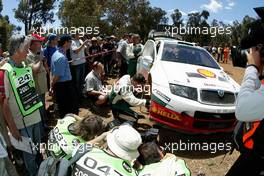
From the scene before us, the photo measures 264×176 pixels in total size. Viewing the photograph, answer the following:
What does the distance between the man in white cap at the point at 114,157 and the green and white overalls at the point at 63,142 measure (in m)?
0.85

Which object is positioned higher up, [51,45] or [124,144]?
[51,45]

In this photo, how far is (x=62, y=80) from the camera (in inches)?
249

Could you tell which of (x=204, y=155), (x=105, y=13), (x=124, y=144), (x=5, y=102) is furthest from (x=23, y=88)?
(x=105, y=13)

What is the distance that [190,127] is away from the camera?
20.2 feet

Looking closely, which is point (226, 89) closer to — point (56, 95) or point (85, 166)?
point (56, 95)

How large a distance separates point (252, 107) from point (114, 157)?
110 cm

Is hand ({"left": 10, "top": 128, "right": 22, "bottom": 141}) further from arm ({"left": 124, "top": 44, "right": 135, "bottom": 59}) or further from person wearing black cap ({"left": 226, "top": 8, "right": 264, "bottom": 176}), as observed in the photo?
arm ({"left": 124, "top": 44, "right": 135, "bottom": 59})

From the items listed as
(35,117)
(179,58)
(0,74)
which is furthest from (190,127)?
(0,74)

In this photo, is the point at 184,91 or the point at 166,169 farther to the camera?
the point at 184,91

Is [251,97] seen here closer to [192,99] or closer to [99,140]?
[99,140]

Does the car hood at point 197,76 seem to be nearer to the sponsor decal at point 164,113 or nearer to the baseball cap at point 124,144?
the sponsor decal at point 164,113

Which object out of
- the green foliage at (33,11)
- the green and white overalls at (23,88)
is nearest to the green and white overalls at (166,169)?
the green and white overalls at (23,88)

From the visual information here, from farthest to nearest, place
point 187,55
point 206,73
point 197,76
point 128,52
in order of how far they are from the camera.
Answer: point 128,52
point 187,55
point 206,73
point 197,76

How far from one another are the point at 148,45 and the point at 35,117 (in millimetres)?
6020
